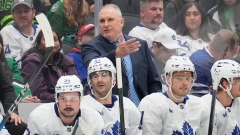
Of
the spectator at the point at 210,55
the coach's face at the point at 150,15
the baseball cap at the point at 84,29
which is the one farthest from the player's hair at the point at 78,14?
the spectator at the point at 210,55

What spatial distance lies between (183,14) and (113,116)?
5.76 feet

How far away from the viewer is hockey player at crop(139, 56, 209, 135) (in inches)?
290

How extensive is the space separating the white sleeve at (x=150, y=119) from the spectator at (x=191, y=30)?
1239 mm

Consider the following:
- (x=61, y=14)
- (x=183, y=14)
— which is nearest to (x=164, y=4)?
(x=183, y=14)

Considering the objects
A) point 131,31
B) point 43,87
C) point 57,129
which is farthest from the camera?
point 131,31

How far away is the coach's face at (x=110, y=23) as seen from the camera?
25.4 feet

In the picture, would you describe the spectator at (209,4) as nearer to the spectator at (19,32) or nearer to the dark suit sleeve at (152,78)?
the dark suit sleeve at (152,78)

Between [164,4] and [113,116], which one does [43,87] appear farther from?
[164,4]

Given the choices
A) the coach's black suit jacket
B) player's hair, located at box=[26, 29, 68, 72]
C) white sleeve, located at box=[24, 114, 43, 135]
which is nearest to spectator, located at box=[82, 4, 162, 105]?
the coach's black suit jacket

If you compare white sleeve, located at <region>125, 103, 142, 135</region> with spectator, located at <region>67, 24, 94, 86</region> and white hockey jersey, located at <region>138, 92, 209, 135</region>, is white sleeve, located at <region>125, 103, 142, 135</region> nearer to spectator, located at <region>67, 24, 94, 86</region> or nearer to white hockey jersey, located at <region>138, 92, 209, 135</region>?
white hockey jersey, located at <region>138, 92, 209, 135</region>

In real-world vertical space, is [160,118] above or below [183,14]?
below

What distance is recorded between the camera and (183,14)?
871 centimetres

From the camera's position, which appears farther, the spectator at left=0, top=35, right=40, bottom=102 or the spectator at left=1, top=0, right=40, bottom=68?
the spectator at left=1, top=0, right=40, bottom=68

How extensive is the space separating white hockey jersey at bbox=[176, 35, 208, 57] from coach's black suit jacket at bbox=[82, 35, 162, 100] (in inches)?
26.4
